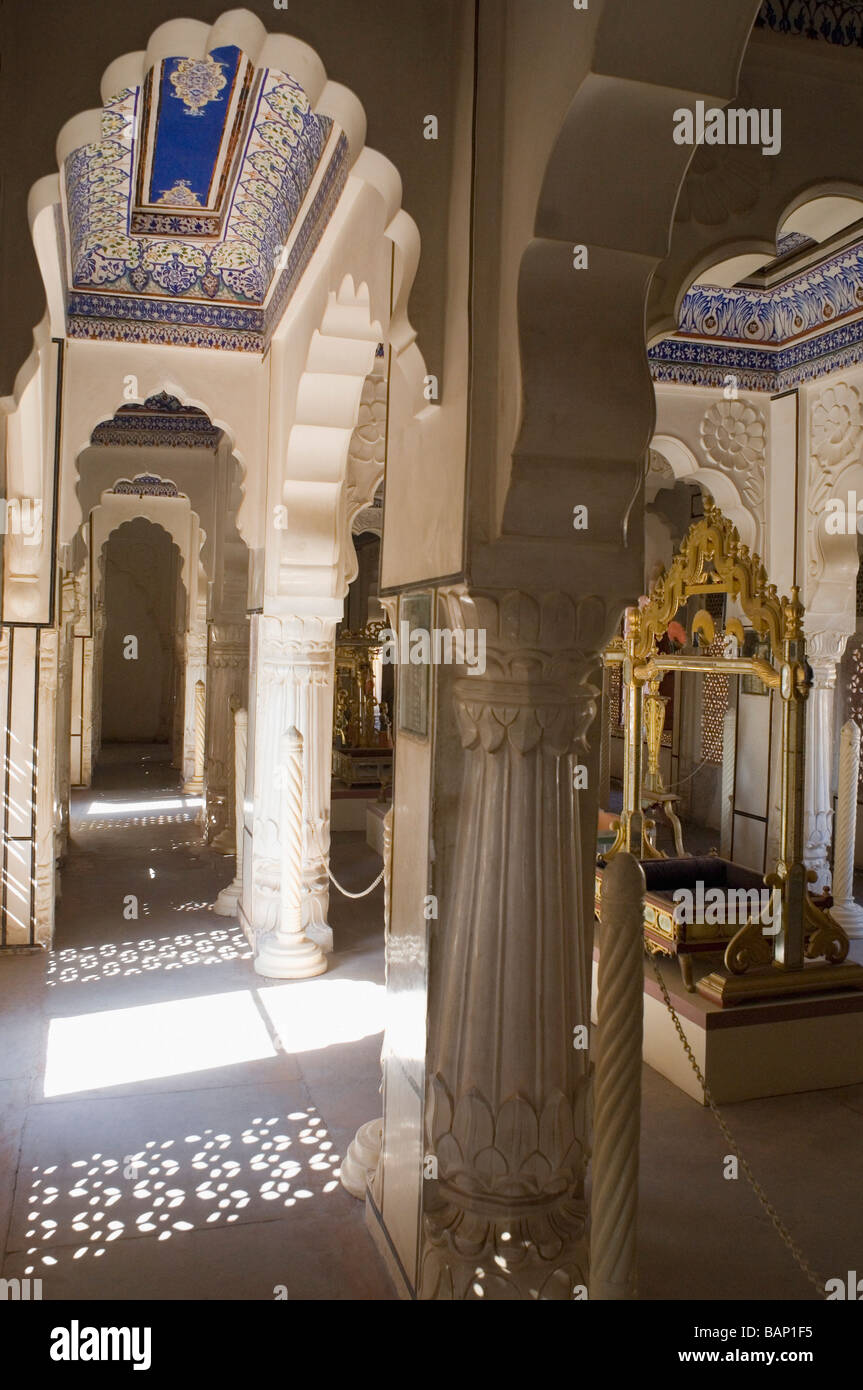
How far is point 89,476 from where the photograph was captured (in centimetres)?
844

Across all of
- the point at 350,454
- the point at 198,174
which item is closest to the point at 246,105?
the point at 198,174

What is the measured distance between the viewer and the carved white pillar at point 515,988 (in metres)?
2.25

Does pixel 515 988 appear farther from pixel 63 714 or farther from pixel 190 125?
pixel 63 714

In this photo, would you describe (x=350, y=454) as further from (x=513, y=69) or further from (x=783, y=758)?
(x=513, y=69)

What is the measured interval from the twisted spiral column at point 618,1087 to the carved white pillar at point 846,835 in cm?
527

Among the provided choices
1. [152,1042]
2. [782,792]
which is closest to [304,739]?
[152,1042]

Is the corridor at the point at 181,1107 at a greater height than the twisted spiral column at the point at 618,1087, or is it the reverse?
the twisted spiral column at the point at 618,1087

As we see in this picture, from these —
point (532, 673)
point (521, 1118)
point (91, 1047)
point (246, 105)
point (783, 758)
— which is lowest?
point (91, 1047)

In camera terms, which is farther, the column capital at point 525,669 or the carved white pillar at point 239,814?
the carved white pillar at point 239,814

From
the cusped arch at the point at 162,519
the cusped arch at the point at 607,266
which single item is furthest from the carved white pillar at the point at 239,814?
the cusped arch at the point at 162,519

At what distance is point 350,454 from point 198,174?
1.63 metres

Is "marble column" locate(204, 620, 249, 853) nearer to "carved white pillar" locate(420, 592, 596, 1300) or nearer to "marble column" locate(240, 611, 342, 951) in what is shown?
"marble column" locate(240, 611, 342, 951)

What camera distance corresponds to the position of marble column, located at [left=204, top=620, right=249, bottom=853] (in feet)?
27.4

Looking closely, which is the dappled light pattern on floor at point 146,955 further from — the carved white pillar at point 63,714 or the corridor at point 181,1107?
the carved white pillar at point 63,714
